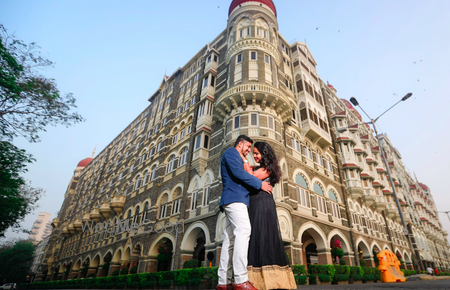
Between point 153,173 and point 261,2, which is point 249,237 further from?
point 261,2

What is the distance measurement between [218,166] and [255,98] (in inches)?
219

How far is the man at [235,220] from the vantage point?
110 inches

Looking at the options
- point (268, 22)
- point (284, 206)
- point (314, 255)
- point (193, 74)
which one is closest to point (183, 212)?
point (284, 206)

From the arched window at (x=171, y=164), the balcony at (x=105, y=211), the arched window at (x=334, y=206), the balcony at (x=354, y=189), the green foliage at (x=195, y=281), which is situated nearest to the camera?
the green foliage at (x=195, y=281)

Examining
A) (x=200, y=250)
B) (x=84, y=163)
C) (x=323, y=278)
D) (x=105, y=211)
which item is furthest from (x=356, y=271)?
(x=84, y=163)

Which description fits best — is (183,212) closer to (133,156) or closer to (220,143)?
(220,143)

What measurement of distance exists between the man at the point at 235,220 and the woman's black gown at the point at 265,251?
0.17m

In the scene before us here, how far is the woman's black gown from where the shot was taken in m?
2.89

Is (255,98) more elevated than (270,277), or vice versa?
(255,98)

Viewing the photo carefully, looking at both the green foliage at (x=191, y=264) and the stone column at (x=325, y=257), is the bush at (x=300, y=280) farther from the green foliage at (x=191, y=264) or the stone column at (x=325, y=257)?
the green foliage at (x=191, y=264)

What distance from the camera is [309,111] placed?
21859mm

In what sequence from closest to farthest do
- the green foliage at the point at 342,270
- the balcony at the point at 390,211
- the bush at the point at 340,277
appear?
the bush at the point at 340,277 < the green foliage at the point at 342,270 < the balcony at the point at 390,211

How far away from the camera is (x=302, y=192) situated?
16891 millimetres

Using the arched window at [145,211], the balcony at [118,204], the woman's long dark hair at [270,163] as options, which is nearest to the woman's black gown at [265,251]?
the woman's long dark hair at [270,163]
